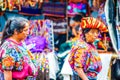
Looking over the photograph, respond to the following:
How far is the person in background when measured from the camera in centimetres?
484

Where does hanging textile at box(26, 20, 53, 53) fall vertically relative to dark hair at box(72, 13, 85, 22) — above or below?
below

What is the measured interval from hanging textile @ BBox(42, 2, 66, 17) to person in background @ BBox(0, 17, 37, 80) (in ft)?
4.99

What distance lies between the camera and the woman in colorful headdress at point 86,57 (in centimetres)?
564

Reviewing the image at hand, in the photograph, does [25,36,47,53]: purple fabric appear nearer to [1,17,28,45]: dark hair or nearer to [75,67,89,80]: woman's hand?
[75,67,89,80]: woman's hand

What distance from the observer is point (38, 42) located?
6602 millimetres

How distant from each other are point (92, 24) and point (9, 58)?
5.67 ft

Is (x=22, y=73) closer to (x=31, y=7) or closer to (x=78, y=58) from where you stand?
(x=78, y=58)

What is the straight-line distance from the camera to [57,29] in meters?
6.64

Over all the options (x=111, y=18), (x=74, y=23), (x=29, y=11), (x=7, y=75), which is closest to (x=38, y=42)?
(x=29, y=11)

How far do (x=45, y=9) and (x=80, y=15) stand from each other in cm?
56

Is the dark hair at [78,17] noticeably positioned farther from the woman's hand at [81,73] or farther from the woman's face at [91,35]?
the woman's hand at [81,73]

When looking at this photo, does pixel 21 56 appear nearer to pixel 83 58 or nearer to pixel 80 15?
pixel 83 58

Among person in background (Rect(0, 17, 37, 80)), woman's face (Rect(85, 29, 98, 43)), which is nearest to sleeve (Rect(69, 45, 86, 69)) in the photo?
woman's face (Rect(85, 29, 98, 43))

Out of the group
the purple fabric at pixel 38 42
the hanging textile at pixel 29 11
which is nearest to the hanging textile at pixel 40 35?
the purple fabric at pixel 38 42
